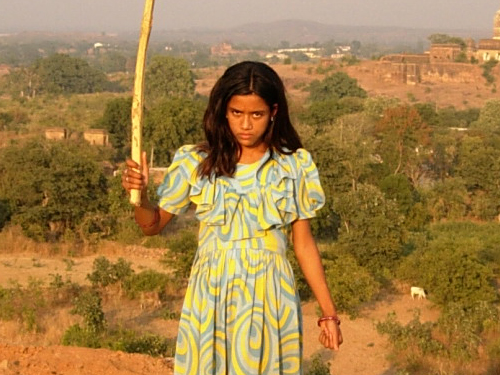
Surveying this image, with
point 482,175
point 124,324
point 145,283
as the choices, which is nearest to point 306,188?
point 124,324

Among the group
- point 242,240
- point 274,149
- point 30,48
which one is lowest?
point 30,48

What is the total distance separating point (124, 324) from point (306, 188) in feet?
23.0

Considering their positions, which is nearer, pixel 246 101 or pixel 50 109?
pixel 246 101

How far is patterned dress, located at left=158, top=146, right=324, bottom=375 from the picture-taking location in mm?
2164

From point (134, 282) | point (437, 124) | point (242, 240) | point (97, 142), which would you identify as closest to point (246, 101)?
point (242, 240)

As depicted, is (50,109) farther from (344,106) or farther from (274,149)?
(274,149)

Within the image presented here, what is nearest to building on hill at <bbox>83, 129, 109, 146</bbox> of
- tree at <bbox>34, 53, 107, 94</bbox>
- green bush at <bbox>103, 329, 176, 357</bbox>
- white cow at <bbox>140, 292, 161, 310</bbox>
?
white cow at <bbox>140, 292, 161, 310</bbox>

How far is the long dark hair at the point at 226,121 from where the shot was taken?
2186mm

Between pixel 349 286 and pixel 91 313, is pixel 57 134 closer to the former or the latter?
pixel 349 286

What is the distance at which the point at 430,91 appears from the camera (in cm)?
4659

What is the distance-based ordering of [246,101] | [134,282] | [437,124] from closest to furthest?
[246,101], [134,282], [437,124]

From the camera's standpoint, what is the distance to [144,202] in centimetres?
214

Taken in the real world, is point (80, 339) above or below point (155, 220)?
below

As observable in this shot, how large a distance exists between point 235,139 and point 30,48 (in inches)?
4881
